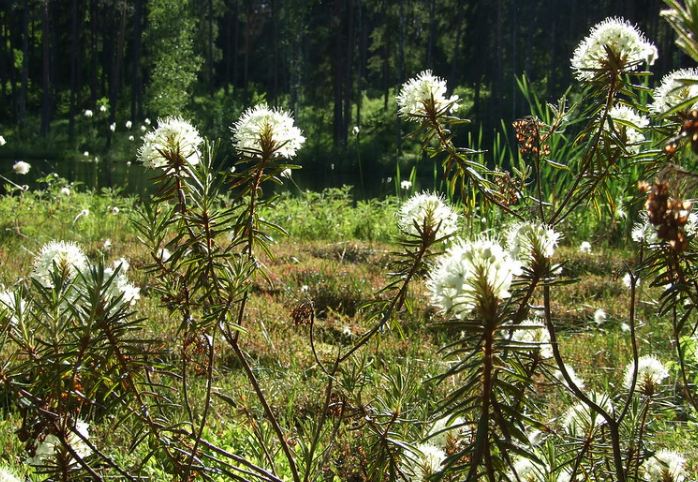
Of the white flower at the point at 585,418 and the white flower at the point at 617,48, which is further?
the white flower at the point at 585,418

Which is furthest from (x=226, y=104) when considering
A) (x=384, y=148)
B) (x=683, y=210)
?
(x=683, y=210)

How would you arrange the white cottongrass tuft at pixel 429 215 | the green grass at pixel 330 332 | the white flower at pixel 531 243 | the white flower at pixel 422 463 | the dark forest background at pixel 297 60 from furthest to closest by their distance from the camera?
the dark forest background at pixel 297 60
the green grass at pixel 330 332
the white flower at pixel 422 463
the white cottongrass tuft at pixel 429 215
the white flower at pixel 531 243

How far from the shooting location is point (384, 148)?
137ft

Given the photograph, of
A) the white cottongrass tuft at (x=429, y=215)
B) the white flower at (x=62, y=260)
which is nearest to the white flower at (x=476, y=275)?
the white cottongrass tuft at (x=429, y=215)

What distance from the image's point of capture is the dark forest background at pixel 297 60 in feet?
136

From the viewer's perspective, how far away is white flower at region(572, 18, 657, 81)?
188 cm

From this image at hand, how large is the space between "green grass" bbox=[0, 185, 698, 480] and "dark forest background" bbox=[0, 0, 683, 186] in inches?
1128

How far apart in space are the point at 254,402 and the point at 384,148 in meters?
38.5

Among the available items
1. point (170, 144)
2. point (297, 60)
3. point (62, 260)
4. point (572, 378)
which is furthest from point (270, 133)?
point (297, 60)

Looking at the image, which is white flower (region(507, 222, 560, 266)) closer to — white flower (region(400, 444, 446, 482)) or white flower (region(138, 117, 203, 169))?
white flower (region(400, 444, 446, 482))

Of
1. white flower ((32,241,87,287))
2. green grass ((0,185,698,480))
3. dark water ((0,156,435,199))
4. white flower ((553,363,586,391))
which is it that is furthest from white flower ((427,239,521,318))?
dark water ((0,156,435,199))

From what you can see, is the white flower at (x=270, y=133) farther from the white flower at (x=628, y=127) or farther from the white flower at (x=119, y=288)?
the white flower at (x=628, y=127)

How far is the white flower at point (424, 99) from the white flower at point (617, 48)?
41 centimetres

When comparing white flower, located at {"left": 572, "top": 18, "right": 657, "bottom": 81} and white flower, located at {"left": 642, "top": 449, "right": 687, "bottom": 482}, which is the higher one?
white flower, located at {"left": 572, "top": 18, "right": 657, "bottom": 81}
